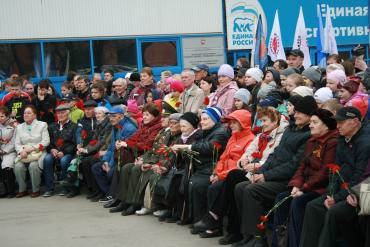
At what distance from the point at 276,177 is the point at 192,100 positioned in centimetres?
321

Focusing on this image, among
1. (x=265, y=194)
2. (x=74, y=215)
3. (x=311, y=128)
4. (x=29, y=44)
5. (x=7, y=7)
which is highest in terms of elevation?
(x=7, y=7)

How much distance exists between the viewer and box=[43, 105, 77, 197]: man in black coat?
33.6ft

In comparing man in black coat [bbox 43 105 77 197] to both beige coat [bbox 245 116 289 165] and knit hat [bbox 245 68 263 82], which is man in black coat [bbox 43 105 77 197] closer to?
knit hat [bbox 245 68 263 82]

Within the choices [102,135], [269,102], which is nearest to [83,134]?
[102,135]

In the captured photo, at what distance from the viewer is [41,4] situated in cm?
1642

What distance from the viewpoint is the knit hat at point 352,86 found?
6895 mm

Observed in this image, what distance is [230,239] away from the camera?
6.71m

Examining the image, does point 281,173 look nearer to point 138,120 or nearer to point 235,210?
point 235,210

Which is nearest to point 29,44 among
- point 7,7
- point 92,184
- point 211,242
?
point 7,7

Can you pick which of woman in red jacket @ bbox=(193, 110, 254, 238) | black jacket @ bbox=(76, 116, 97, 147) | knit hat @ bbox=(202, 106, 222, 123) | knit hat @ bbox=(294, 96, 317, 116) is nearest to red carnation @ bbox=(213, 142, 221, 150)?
woman in red jacket @ bbox=(193, 110, 254, 238)

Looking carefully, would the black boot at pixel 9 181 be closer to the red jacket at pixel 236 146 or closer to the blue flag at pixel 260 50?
the red jacket at pixel 236 146

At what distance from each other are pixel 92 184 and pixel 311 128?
481cm

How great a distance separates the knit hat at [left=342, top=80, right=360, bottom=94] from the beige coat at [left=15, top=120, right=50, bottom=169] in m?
5.49

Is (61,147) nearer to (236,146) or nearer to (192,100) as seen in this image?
(192,100)
